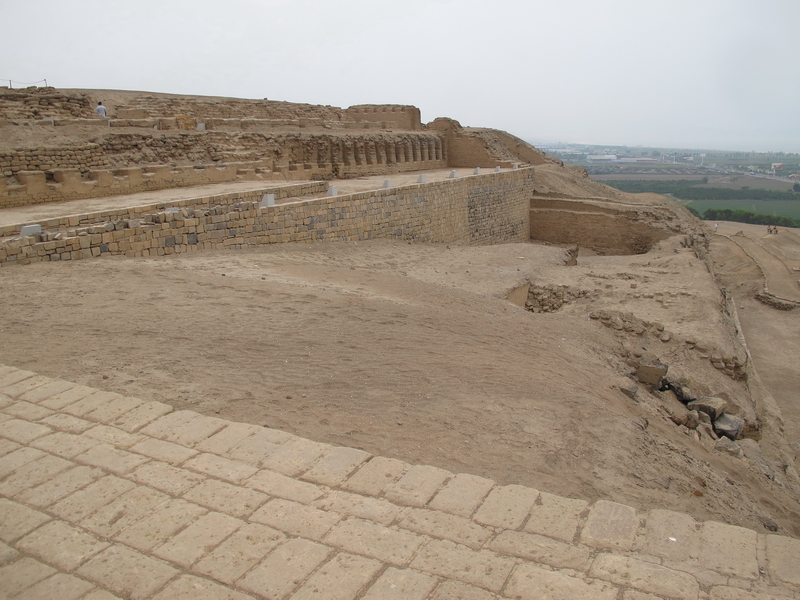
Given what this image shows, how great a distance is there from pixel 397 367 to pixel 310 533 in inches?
105

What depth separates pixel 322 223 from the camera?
11562 mm

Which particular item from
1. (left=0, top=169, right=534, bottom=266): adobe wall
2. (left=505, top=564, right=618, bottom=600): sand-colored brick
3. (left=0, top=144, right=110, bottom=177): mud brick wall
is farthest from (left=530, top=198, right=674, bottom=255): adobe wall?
(left=505, top=564, right=618, bottom=600): sand-colored brick

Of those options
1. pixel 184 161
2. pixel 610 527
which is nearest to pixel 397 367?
pixel 610 527

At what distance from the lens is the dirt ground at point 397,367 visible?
417cm

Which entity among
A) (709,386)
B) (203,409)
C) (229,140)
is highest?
(229,140)

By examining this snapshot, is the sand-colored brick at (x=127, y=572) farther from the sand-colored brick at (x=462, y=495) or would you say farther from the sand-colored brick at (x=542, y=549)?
the sand-colored brick at (x=542, y=549)

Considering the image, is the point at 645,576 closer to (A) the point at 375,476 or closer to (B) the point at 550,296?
(A) the point at 375,476

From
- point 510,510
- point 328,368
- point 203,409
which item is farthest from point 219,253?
point 510,510

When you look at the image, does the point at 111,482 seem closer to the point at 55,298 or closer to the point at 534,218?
the point at 55,298

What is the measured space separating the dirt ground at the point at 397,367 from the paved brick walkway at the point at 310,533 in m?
0.61

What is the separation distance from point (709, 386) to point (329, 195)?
7702 mm

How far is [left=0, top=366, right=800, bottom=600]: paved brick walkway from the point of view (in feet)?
8.08

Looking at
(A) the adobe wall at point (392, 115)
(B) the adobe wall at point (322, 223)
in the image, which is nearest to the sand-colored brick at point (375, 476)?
(B) the adobe wall at point (322, 223)

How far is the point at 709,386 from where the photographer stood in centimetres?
802
